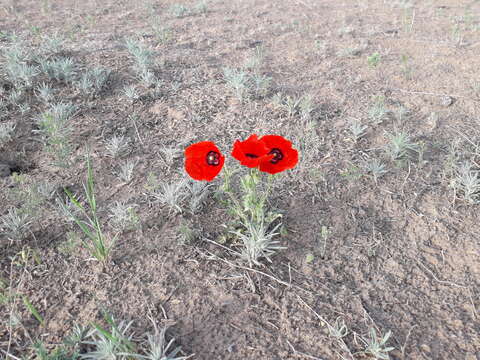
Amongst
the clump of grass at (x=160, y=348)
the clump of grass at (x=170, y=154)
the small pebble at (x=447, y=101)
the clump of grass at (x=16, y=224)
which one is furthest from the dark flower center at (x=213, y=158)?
the small pebble at (x=447, y=101)

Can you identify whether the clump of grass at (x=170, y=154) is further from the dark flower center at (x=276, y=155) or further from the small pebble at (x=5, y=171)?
the dark flower center at (x=276, y=155)

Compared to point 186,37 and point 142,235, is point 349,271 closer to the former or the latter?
point 142,235

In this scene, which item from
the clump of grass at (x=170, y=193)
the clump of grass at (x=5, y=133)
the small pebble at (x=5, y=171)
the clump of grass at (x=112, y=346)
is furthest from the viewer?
the clump of grass at (x=5, y=133)

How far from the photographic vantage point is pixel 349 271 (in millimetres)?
2422

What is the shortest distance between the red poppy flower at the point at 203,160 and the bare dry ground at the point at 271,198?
681mm

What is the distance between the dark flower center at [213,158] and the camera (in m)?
2.03

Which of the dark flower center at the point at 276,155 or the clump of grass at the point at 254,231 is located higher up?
the dark flower center at the point at 276,155

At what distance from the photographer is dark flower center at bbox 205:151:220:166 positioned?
2027mm

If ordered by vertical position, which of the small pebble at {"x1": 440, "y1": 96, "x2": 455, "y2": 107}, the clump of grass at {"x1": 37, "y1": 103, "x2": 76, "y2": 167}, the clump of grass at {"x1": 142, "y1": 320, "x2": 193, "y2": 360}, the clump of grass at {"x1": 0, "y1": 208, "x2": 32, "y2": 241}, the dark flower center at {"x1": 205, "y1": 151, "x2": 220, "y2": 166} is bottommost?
the small pebble at {"x1": 440, "y1": 96, "x2": 455, "y2": 107}

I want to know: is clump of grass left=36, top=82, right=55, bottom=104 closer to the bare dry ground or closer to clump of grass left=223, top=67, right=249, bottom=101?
the bare dry ground

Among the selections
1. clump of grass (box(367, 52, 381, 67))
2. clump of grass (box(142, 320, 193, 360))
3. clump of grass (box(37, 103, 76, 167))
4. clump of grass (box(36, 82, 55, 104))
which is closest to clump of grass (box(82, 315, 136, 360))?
clump of grass (box(142, 320, 193, 360))

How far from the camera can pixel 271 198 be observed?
289 cm

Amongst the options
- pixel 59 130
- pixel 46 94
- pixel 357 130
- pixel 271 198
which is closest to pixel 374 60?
pixel 357 130

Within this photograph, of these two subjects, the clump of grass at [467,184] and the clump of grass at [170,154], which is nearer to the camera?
the clump of grass at [467,184]
